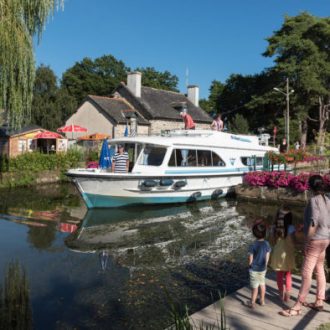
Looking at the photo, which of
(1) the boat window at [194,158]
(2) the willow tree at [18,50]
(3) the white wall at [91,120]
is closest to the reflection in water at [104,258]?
(1) the boat window at [194,158]

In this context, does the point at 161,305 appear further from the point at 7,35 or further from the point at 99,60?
the point at 99,60

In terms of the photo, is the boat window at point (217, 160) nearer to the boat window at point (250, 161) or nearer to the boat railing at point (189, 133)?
the boat railing at point (189, 133)

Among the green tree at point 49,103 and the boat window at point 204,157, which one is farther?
the green tree at point 49,103

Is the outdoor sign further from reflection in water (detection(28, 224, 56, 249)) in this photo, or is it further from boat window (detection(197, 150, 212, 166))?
reflection in water (detection(28, 224, 56, 249))

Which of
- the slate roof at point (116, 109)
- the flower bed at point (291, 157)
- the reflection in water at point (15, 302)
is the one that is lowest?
the reflection in water at point (15, 302)

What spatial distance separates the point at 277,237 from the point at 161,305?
2208mm

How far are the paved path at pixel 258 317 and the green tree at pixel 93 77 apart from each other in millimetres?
56208

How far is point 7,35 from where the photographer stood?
12.4 meters

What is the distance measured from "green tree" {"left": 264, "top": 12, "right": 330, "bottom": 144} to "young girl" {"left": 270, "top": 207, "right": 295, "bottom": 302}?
35575 mm

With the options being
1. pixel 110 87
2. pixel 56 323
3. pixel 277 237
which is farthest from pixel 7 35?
pixel 110 87

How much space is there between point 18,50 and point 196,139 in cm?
762

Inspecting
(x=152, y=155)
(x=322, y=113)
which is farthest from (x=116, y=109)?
(x=322, y=113)

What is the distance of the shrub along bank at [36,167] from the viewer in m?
21.1

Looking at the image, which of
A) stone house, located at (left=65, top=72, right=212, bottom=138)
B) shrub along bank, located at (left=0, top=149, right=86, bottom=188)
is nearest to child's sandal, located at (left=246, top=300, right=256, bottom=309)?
shrub along bank, located at (left=0, top=149, right=86, bottom=188)
